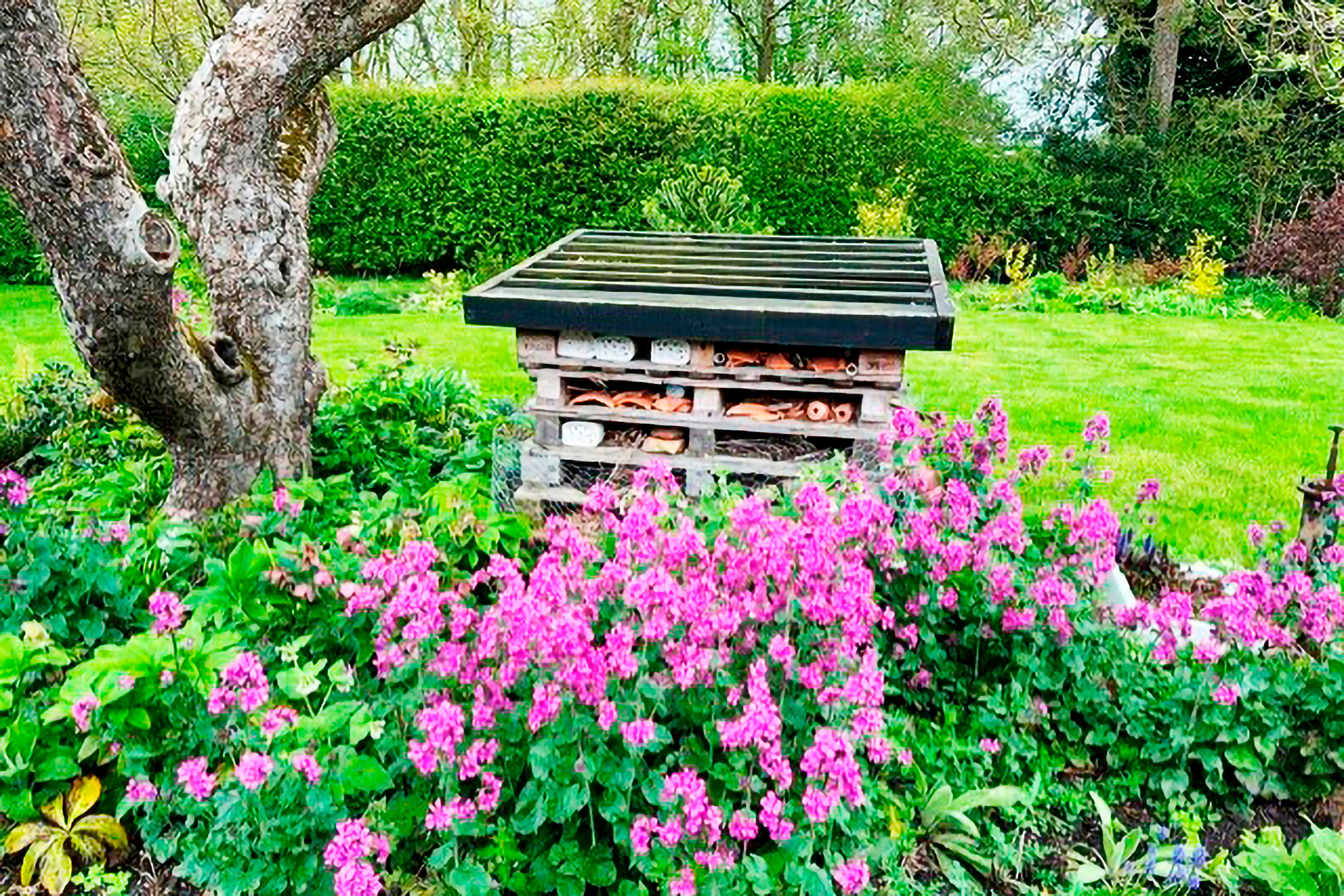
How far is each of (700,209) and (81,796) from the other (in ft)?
25.2

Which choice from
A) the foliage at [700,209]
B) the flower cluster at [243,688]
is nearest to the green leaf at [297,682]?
the flower cluster at [243,688]

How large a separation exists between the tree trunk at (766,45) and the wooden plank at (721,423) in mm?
12526

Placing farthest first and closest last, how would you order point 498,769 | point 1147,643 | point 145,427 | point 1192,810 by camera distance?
point 145,427 < point 1147,643 < point 1192,810 < point 498,769

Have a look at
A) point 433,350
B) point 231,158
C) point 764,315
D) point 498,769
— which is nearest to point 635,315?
point 764,315

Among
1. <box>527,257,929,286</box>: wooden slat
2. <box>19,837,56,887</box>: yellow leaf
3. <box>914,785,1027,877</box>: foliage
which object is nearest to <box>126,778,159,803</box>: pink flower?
<box>19,837,56,887</box>: yellow leaf

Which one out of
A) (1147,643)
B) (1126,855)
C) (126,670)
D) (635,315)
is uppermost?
(635,315)

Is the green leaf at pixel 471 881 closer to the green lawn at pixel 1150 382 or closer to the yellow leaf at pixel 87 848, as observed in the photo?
the yellow leaf at pixel 87 848

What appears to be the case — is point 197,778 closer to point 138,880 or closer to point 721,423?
point 138,880

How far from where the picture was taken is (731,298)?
363cm

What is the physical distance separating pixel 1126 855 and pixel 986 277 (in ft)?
33.9

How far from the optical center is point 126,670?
2221 mm

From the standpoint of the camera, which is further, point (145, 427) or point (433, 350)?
point (433, 350)

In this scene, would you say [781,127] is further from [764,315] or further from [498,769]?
[498,769]

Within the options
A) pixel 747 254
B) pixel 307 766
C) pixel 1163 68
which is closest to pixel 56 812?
pixel 307 766
